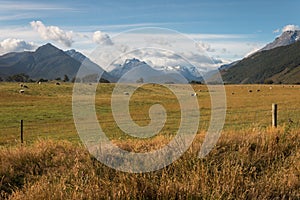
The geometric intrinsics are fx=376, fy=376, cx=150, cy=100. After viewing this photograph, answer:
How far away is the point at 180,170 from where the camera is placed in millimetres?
9031

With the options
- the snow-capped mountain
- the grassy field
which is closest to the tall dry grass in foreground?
the grassy field

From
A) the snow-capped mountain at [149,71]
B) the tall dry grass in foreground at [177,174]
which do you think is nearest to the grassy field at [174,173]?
the tall dry grass in foreground at [177,174]

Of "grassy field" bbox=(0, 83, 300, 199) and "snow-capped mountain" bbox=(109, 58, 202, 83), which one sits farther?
"snow-capped mountain" bbox=(109, 58, 202, 83)

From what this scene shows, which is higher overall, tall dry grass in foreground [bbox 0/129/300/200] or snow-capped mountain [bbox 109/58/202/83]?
snow-capped mountain [bbox 109/58/202/83]

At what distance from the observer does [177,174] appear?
29.1 feet

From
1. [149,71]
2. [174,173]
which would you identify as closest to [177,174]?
[174,173]

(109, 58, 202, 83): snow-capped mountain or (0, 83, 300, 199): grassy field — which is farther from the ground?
(109, 58, 202, 83): snow-capped mountain

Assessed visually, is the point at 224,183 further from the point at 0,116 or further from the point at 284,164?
the point at 0,116

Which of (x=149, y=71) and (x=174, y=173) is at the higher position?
(x=149, y=71)

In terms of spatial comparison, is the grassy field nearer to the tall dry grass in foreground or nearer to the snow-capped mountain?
the tall dry grass in foreground

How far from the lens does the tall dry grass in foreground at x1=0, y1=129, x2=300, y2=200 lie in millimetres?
7141

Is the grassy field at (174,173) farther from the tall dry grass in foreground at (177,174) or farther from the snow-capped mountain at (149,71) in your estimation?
the snow-capped mountain at (149,71)

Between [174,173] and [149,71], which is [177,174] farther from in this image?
[149,71]

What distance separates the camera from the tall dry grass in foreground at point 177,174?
7141mm
